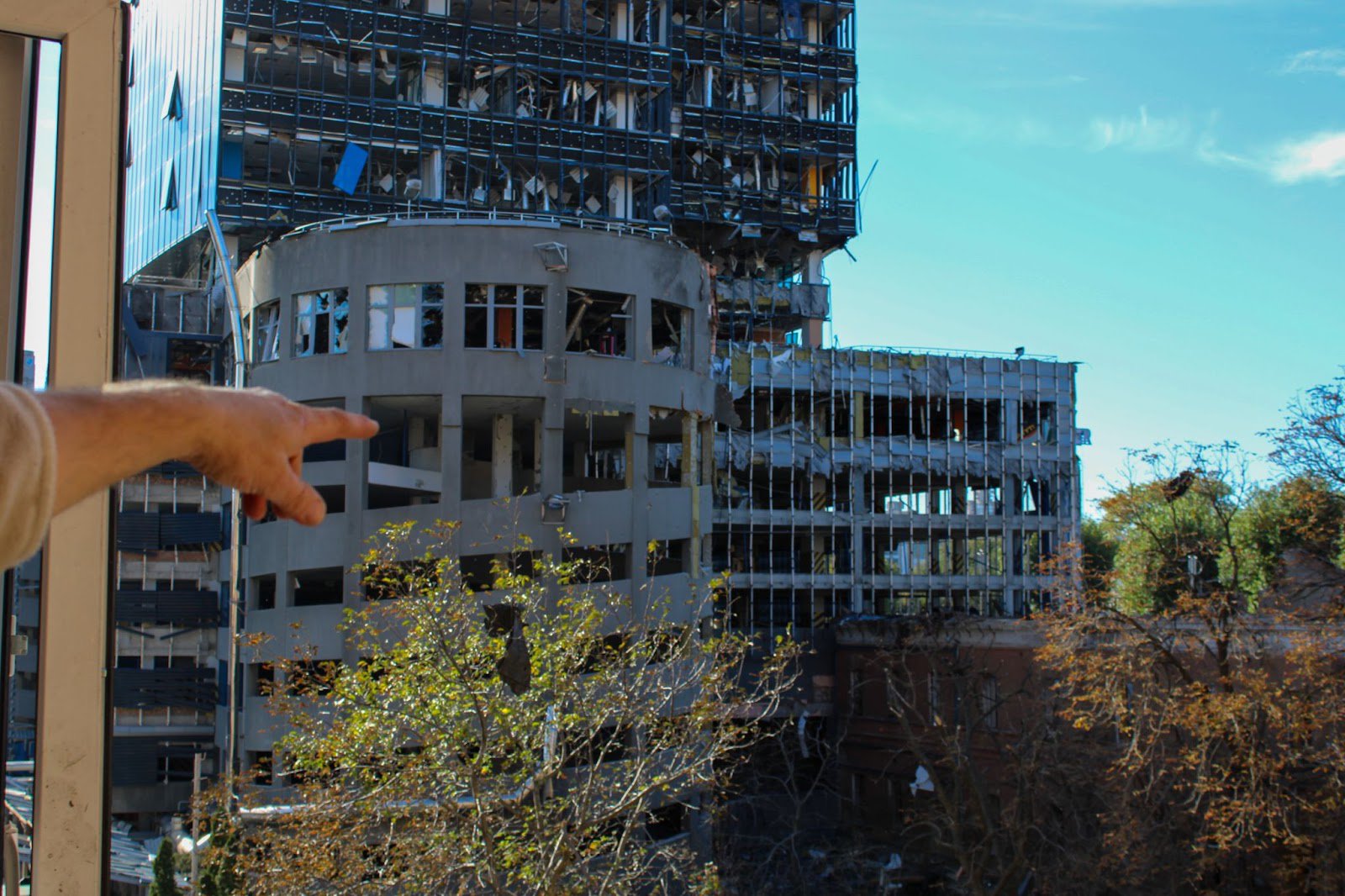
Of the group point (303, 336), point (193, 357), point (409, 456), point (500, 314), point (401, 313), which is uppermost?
point (193, 357)

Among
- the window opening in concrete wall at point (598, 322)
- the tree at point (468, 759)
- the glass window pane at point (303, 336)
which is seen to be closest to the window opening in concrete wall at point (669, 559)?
the window opening in concrete wall at point (598, 322)

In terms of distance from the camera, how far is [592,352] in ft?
124

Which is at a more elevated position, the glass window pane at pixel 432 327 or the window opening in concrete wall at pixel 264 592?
the glass window pane at pixel 432 327

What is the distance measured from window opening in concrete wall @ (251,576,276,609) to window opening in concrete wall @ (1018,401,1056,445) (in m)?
35.8

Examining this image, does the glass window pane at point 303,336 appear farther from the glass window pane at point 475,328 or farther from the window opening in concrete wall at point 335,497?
the glass window pane at point 475,328

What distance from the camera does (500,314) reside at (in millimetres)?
38031

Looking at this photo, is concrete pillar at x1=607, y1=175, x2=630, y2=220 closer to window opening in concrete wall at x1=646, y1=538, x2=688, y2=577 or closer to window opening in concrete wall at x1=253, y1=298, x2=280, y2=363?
window opening in concrete wall at x1=646, y1=538, x2=688, y2=577

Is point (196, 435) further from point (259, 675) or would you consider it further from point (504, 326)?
point (259, 675)

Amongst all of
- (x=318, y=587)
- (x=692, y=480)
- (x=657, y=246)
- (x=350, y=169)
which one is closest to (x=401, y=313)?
(x=657, y=246)

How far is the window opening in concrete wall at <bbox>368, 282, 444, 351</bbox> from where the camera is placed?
37219 mm

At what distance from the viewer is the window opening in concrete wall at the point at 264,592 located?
132 ft

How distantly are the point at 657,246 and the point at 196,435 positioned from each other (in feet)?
122

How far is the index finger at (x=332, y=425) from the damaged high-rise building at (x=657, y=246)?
35505 mm

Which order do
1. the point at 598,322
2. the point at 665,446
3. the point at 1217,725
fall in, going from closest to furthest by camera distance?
the point at 1217,725 → the point at 598,322 → the point at 665,446
